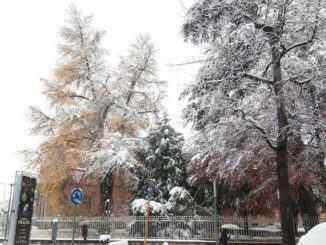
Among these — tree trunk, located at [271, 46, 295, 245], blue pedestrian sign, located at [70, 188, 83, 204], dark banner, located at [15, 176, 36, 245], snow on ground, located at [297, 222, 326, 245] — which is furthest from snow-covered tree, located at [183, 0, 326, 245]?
dark banner, located at [15, 176, 36, 245]

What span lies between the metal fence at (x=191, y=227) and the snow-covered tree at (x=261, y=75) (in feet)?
22.6

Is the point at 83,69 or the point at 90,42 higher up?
the point at 90,42

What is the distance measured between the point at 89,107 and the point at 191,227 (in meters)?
11.8

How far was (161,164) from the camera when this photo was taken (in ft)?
87.8

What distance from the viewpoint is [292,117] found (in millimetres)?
12820

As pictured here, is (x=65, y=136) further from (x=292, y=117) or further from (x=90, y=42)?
(x=292, y=117)

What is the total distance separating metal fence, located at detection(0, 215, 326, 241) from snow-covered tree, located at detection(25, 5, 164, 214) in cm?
406

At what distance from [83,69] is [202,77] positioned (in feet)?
55.8

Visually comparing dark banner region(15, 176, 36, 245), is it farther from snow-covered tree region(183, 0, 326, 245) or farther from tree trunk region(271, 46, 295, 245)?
tree trunk region(271, 46, 295, 245)

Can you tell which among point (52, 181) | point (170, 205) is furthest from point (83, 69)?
point (170, 205)

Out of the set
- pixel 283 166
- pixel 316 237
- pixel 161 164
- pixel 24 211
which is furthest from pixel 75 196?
pixel 161 164

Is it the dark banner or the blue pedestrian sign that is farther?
the blue pedestrian sign

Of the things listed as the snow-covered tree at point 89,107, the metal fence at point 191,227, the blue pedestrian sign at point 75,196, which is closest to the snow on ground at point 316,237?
the blue pedestrian sign at point 75,196

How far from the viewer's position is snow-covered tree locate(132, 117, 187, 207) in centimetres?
2602
